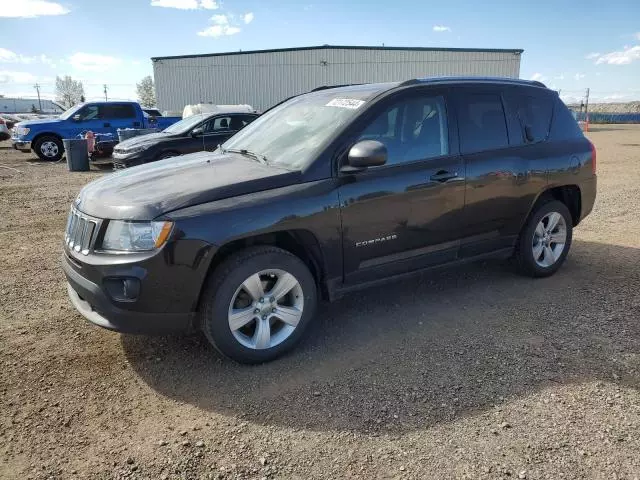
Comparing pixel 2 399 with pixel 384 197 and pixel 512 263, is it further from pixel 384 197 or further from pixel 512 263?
pixel 512 263

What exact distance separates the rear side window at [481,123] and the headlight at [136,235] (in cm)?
255

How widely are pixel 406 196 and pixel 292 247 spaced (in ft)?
3.18

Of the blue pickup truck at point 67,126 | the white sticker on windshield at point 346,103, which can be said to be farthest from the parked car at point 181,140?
the white sticker on windshield at point 346,103

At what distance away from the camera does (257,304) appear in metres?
3.31

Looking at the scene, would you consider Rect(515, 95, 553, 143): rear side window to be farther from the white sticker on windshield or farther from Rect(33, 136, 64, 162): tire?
Rect(33, 136, 64, 162): tire

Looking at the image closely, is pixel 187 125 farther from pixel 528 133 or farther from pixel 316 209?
pixel 316 209

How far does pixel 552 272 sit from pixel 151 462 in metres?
4.17

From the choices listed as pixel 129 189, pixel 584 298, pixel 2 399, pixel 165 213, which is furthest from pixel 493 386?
pixel 2 399

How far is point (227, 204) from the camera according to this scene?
3129mm

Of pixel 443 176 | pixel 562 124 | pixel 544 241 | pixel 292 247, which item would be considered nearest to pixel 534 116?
pixel 562 124

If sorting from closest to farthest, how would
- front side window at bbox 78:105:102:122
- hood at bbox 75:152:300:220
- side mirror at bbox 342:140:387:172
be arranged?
hood at bbox 75:152:300:220 < side mirror at bbox 342:140:387:172 < front side window at bbox 78:105:102:122

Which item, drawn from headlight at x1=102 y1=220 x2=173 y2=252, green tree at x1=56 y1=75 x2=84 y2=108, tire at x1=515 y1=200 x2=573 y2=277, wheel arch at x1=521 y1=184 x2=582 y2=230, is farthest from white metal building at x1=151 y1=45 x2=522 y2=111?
green tree at x1=56 y1=75 x2=84 y2=108

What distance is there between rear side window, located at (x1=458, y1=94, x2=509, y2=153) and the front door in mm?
148

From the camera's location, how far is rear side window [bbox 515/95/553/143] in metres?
4.66
